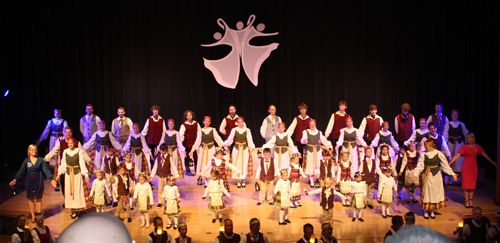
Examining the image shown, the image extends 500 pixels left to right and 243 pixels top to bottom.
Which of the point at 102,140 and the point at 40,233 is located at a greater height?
the point at 102,140

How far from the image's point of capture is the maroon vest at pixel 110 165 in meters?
6.65

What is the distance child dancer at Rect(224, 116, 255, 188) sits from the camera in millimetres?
7539

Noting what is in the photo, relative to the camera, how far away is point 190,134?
8180 millimetres

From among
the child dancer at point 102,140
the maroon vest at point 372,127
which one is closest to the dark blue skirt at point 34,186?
the child dancer at point 102,140

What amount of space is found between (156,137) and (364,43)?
18.0 ft

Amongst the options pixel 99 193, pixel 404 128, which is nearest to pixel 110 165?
pixel 99 193

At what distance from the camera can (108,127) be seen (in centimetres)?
963

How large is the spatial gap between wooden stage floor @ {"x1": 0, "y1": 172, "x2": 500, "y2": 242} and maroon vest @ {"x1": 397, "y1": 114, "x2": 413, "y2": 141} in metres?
1.38

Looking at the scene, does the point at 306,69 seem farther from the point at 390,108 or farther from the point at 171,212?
the point at 171,212

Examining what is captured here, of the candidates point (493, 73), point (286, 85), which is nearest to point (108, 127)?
point (286, 85)

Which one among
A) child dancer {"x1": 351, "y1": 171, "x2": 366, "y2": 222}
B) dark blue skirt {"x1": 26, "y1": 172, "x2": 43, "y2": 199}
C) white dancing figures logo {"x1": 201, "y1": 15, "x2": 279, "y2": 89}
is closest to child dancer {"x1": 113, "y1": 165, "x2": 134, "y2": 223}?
dark blue skirt {"x1": 26, "y1": 172, "x2": 43, "y2": 199}

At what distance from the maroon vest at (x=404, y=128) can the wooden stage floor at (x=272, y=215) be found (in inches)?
54.2

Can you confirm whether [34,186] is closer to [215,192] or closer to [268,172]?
[215,192]

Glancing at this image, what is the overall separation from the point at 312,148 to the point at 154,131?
Answer: 3350mm
